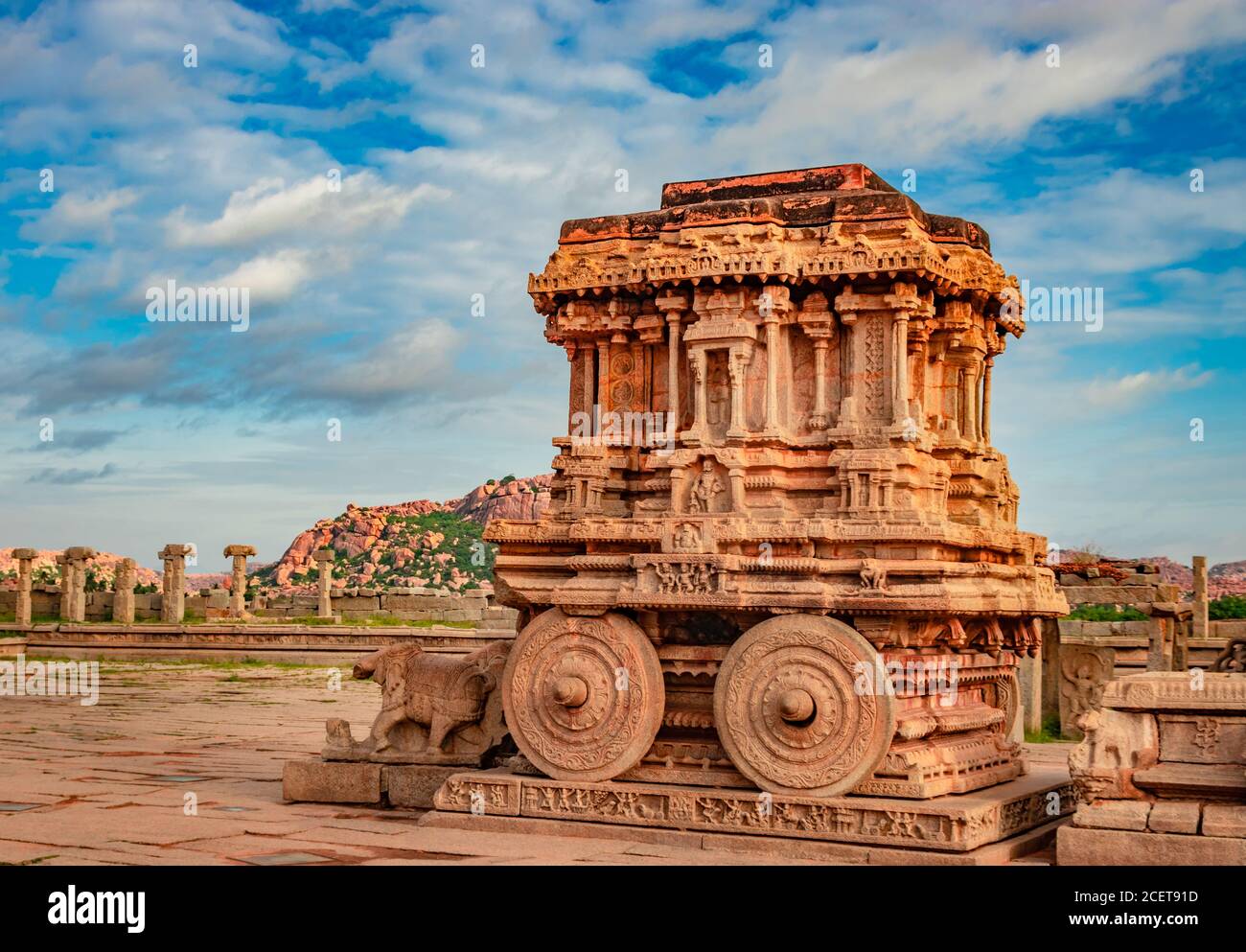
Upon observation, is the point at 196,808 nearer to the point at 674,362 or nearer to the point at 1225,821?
the point at 674,362

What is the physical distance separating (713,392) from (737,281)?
846 mm

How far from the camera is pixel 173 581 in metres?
37.0

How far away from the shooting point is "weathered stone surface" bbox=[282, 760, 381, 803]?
10.5 m

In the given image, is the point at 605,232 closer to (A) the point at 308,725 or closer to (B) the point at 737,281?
(B) the point at 737,281

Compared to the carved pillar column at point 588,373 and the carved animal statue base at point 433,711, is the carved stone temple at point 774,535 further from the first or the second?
the carved animal statue base at point 433,711

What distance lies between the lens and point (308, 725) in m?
17.8

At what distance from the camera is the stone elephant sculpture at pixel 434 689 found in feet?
34.1

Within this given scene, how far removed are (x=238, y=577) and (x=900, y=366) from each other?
102ft

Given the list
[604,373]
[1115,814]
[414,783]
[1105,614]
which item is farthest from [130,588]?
[1115,814]

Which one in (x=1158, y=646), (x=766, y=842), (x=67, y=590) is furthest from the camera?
(x=67, y=590)

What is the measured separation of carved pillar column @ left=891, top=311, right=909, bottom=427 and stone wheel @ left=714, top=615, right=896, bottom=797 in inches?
67.9

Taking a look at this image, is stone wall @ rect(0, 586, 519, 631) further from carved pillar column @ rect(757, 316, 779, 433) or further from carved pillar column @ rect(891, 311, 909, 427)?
carved pillar column @ rect(891, 311, 909, 427)

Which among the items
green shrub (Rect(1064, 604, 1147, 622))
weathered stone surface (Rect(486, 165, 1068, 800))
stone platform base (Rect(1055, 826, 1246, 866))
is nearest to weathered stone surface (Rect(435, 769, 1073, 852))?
weathered stone surface (Rect(486, 165, 1068, 800))
